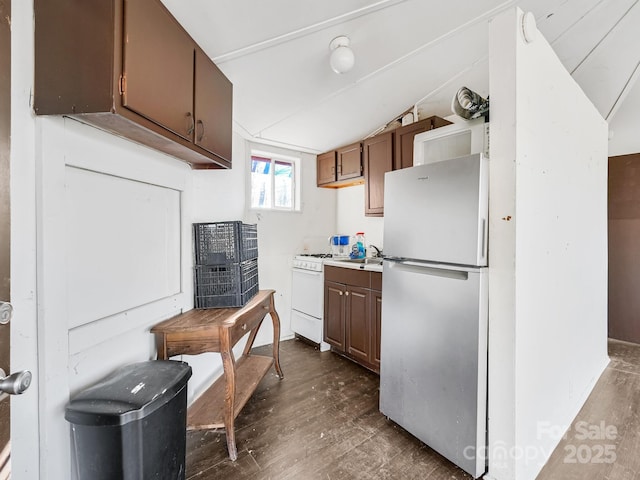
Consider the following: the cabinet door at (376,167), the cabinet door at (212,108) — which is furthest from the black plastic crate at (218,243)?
the cabinet door at (376,167)

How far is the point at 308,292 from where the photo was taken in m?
3.19

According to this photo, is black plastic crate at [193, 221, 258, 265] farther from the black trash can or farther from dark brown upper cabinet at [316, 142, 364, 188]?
dark brown upper cabinet at [316, 142, 364, 188]

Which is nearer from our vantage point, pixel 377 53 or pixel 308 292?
pixel 377 53

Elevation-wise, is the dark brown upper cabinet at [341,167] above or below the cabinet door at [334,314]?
above

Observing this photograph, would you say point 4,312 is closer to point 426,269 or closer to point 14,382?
point 14,382

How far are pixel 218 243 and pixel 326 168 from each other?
1.86 meters

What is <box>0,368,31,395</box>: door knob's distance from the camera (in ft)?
2.23

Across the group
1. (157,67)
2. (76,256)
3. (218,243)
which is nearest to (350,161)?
(218,243)

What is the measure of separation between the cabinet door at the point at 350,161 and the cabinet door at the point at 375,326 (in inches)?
52.9

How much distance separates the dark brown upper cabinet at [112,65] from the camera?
1.07m

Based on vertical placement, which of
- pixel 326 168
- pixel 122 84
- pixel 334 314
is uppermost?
pixel 326 168

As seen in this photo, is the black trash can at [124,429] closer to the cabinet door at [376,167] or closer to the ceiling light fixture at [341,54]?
the ceiling light fixture at [341,54]

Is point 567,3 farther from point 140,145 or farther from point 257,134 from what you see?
point 140,145

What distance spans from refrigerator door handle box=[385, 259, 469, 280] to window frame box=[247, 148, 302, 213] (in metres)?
1.81
